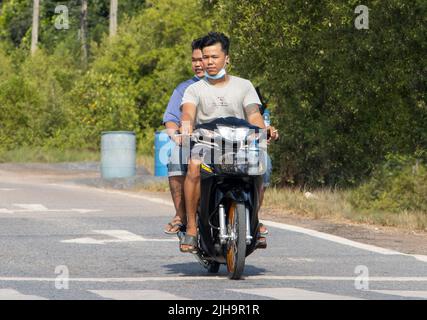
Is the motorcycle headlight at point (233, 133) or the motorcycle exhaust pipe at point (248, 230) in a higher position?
the motorcycle headlight at point (233, 133)

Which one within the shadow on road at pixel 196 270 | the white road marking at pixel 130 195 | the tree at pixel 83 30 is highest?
the tree at pixel 83 30

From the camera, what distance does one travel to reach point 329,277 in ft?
38.5

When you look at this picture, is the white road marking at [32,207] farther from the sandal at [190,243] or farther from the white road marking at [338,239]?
the sandal at [190,243]

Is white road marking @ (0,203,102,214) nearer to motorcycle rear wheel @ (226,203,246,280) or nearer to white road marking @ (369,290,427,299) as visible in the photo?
motorcycle rear wheel @ (226,203,246,280)

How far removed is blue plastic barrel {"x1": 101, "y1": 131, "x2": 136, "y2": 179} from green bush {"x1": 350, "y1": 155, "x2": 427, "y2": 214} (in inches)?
354

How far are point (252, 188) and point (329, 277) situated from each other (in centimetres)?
111

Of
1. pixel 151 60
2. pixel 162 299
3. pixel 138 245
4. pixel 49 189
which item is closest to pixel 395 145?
pixel 49 189

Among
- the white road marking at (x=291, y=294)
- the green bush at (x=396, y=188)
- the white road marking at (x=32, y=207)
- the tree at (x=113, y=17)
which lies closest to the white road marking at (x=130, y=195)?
the white road marking at (x=32, y=207)

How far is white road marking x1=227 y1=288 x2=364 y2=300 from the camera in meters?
9.74

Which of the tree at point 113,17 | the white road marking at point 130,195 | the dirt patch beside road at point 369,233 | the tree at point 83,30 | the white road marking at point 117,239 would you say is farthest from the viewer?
the tree at point 83,30

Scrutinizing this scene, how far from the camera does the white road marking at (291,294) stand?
9742 millimetres

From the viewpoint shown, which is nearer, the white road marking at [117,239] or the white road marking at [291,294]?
the white road marking at [291,294]

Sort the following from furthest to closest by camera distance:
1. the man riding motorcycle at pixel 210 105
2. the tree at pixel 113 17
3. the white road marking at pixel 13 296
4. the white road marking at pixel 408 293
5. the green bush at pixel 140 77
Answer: the tree at pixel 113 17 → the green bush at pixel 140 77 → the man riding motorcycle at pixel 210 105 → the white road marking at pixel 408 293 → the white road marking at pixel 13 296
